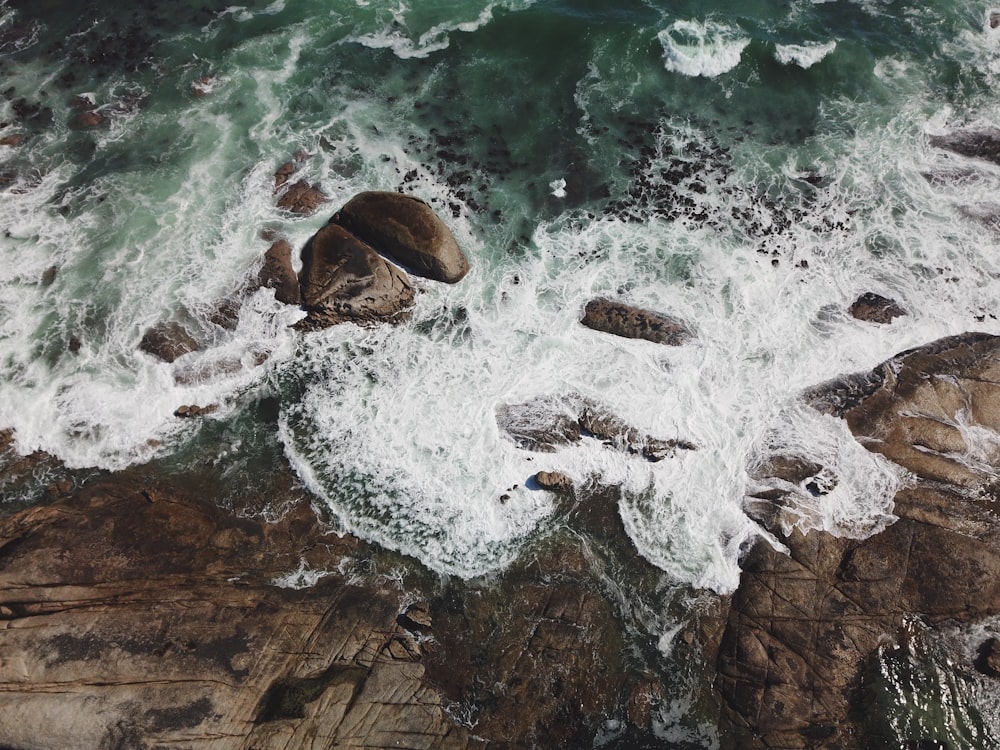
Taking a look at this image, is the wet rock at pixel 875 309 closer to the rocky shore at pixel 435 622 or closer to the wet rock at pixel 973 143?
the rocky shore at pixel 435 622

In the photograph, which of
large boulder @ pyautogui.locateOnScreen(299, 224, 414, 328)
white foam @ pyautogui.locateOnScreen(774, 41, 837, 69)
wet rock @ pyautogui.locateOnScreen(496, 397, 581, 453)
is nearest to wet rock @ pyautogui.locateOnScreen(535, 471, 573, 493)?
wet rock @ pyautogui.locateOnScreen(496, 397, 581, 453)

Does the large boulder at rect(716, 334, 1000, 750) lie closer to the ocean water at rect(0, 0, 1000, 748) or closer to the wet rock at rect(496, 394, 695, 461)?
the ocean water at rect(0, 0, 1000, 748)

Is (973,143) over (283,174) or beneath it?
over

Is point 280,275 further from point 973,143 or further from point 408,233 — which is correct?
point 973,143

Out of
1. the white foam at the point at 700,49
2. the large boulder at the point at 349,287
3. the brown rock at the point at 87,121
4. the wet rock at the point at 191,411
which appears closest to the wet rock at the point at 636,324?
the large boulder at the point at 349,287

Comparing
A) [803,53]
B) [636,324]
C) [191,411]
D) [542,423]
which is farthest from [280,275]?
[803,53]

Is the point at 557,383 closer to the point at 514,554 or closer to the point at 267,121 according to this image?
the point at 514,554
